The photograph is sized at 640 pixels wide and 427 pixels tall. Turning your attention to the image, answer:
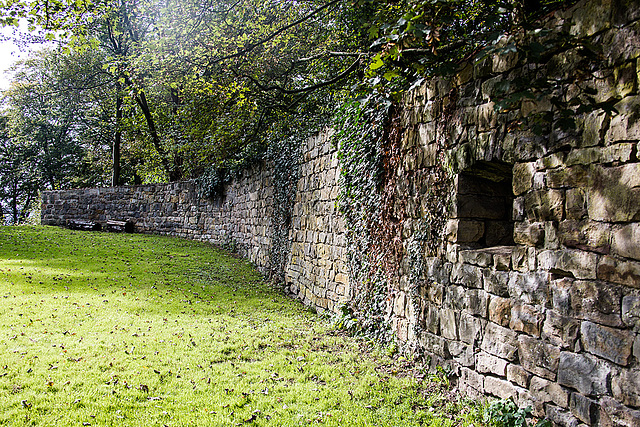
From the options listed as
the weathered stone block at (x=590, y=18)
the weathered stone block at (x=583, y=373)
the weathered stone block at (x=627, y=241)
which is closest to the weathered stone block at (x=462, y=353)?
the weathered stone block at (x=583, y=373)

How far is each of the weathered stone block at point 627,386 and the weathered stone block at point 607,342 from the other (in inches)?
2.2

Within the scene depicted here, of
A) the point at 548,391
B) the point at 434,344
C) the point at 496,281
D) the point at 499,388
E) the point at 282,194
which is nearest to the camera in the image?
the point at 548,391

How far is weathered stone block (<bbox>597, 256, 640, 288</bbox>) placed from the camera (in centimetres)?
229

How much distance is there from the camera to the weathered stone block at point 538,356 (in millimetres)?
2752

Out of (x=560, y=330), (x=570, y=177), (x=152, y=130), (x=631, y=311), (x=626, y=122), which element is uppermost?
(x=152, y=130)

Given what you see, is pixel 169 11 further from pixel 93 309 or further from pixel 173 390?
pixel 173 390

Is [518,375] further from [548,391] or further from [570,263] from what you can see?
[570,263]

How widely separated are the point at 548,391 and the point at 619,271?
965mm

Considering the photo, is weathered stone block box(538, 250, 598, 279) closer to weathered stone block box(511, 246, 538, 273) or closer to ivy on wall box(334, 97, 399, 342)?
weathered stone block box(511, 246, 538, 273)

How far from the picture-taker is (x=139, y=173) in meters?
24.9

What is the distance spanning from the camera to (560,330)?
8.86 ft

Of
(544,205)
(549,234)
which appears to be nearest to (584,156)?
(544,205)

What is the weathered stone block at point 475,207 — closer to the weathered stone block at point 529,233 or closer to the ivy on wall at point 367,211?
the weathered stone block at point 529,233

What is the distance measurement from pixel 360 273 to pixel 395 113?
2.14 metres
